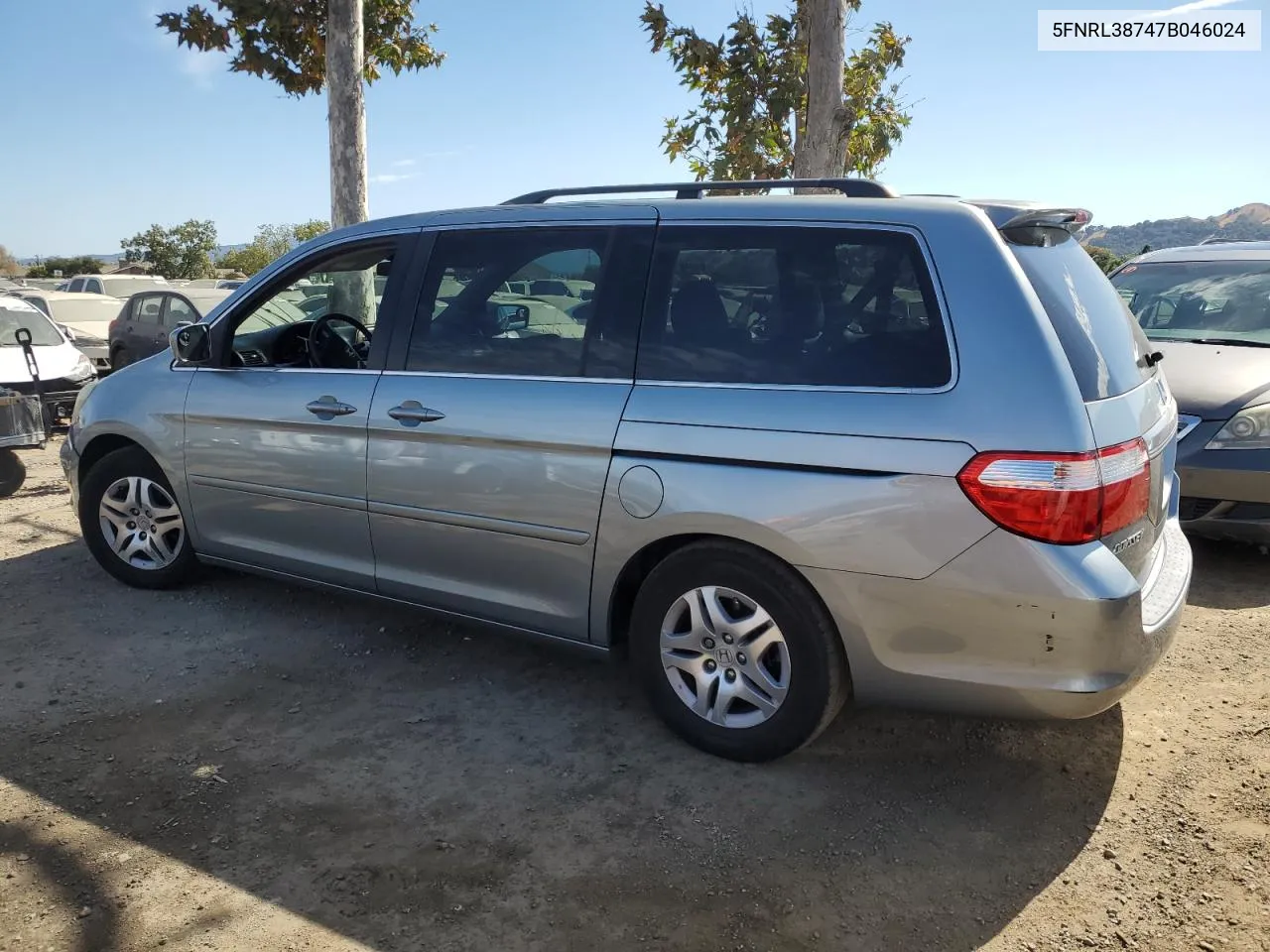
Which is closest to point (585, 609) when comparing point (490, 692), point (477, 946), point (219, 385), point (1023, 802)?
point (490, 692)

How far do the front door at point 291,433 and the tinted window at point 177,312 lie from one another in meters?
9.45

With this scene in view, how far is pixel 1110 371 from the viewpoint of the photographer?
3.03m

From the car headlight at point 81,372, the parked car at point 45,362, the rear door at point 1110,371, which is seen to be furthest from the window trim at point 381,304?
the car headlight at point 81,372

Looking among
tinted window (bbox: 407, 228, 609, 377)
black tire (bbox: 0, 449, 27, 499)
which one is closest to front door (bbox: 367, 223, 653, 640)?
tinted window (bbox: 407, 228, 609, 377)

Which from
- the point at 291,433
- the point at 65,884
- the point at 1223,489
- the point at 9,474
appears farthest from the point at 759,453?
the point at 9,474

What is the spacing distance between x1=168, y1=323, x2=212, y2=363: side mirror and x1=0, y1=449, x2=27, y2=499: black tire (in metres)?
3.81

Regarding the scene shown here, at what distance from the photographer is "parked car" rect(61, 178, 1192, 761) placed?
2.78 meters

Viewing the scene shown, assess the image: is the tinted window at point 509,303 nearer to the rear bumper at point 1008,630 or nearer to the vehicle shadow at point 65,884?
the rear bumper at point 1008,630

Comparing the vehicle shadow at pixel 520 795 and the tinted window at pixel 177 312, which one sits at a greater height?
the tinted window at pixel 177 312

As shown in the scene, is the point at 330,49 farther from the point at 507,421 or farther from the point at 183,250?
the point at 183,250

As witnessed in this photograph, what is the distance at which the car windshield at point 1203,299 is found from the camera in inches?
246

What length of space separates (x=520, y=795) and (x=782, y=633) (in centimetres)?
99

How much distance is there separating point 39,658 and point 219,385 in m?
1.39

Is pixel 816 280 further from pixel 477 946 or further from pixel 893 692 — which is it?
pixel 477 946
